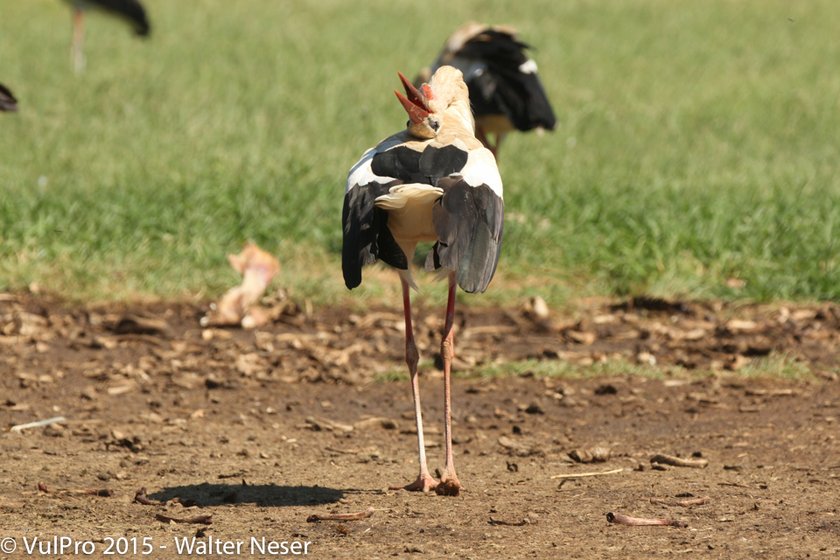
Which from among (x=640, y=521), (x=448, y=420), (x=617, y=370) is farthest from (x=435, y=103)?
(x=617, y=370)

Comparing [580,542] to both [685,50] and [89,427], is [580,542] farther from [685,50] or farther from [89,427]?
[685,50]

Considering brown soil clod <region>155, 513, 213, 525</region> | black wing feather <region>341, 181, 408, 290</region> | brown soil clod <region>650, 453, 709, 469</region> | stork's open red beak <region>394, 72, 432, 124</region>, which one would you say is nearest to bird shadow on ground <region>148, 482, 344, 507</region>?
brown soil clod <region>155, 513, 213, 525</region>

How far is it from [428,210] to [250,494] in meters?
1.18

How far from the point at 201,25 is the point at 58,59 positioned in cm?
268

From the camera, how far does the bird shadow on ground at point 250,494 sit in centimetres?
445

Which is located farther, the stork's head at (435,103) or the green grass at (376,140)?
the green grass at (376,140)

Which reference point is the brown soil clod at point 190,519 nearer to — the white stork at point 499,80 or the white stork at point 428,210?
the white stork at point 428,210

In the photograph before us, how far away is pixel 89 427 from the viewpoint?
5.50 meters

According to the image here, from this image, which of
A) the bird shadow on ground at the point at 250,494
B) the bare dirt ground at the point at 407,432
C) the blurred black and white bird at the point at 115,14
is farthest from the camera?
the blurred black and white bird at the point at 115,14

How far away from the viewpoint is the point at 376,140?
10688mm

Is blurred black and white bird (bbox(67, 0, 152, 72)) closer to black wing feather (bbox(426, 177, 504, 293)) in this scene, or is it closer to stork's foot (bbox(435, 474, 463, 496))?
black wing feather (bbox(426, 177, 504, 293))

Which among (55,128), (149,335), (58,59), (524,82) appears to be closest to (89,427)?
(149,335)

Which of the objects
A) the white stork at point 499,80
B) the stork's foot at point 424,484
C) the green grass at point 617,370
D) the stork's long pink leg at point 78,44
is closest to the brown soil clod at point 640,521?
the stork's foot at point 424,484

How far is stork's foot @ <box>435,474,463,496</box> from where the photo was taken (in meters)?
4.48
